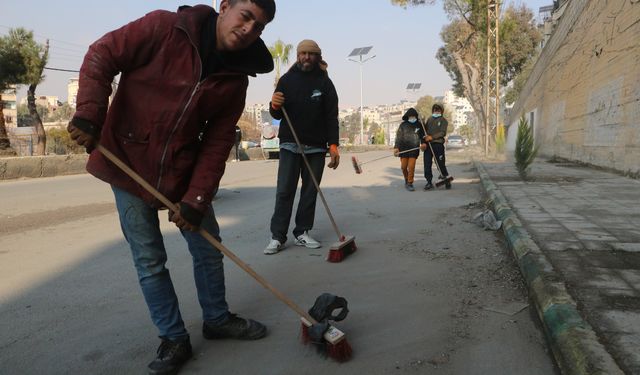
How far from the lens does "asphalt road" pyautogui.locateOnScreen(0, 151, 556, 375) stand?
252cm

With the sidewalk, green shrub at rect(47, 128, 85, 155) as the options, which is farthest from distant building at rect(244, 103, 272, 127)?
green shrub at rect(47, 128, 85, 155)

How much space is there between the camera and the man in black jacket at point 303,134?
4.88m

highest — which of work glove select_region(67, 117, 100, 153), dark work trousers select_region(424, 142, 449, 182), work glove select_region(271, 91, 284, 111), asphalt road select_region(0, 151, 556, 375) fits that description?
work glove select_region(271, 91, 284, 111)

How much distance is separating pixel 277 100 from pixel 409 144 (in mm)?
5584

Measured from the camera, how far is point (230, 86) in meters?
2.55

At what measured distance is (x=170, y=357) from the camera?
2.41m

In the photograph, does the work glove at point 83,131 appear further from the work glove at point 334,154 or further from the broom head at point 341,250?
the work glove at point 334,154

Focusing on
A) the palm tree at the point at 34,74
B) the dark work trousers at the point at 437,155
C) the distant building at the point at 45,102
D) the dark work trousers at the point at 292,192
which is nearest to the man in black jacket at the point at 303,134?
the dark work trousers at the point at 292,192

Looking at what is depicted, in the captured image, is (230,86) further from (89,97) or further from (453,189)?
(453,189)

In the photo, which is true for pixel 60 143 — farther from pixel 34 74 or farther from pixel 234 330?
pixel 234 330

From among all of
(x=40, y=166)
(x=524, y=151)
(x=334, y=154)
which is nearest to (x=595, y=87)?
(x=524, y=151)

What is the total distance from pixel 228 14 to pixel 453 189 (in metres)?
8.18

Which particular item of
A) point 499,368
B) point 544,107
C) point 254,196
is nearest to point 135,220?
point 499,368

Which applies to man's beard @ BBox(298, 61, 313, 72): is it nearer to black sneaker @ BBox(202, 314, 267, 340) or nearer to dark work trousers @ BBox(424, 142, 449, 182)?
black sneaker @ BBox(202, 314, 267, 340)
